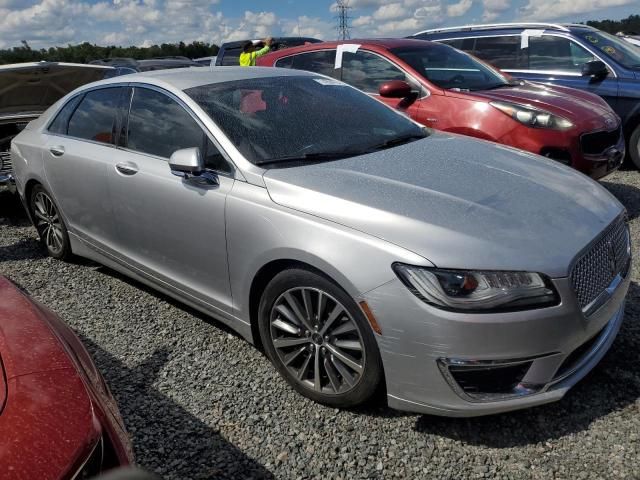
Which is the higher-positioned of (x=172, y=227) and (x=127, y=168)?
(x=127, y=168)

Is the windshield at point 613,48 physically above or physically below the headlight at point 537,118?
above

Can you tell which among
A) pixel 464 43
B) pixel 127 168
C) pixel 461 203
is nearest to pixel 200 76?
pixel 127 168

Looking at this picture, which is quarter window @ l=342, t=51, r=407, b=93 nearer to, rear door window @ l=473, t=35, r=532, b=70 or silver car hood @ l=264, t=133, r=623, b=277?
rear door window @ l=473, t=35, r=532, b=70

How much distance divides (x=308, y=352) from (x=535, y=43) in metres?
6.35

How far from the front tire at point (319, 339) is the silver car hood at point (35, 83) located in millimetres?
4406

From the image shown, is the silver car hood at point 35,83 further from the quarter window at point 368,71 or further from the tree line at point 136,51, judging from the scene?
the tree line at point 136,51

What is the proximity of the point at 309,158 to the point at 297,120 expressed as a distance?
0.39 m

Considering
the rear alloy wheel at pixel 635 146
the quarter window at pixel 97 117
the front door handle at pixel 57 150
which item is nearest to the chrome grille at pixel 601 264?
the quarter window at pixel 97 117

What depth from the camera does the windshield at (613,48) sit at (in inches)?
276

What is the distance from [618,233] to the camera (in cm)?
279

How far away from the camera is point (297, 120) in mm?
3322

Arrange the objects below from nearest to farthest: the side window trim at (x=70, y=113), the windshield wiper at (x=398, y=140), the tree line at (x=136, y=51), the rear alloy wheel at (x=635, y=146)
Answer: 1. the windshield wiper at (x=398, y=140)
2. the side window trim at (x=70, y=113)
3. the rear alloy wheel at (x=635, y=146)
4. the tree line at (x=136, y=51)

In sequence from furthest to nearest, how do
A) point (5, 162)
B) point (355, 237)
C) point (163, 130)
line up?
point (5, 162), point (163, 130), point (355, 237)

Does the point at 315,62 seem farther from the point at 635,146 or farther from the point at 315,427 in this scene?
the point at 315,427
